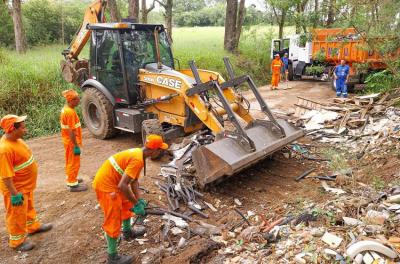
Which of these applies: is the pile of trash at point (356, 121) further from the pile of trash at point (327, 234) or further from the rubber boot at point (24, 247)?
the rubber boot at point (24, 247)

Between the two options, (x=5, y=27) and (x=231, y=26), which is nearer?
(x=231, y=26)

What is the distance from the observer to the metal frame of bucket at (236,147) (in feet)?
17.2

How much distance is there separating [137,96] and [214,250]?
A: 4531 millimetres

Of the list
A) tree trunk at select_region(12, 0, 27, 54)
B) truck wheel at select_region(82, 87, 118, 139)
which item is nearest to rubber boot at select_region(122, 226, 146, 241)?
truck wheel at select_region(82, 87, 118, 139)

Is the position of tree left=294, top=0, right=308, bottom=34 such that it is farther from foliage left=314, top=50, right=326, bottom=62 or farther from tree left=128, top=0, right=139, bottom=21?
tree left=128, top=0, right=139, bottom=21

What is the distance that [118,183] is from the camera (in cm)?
388

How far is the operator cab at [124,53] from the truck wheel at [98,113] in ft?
0.91

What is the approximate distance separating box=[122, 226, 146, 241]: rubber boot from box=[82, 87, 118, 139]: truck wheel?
3.99 meters

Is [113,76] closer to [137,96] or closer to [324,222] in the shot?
[137,96]

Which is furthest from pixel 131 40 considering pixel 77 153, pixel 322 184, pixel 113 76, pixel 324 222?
pixel 324 222

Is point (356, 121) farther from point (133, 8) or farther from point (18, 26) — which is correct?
point (18, 26)

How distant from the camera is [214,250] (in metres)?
4.22

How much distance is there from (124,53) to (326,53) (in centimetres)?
1114

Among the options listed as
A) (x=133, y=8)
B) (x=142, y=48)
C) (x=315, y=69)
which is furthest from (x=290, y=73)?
(x=142, y=48)
